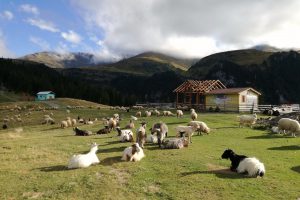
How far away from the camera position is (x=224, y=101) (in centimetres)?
7325

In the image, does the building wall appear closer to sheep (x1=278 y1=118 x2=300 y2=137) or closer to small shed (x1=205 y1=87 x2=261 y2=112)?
small shed (x1=205 y1=87 x2=261 y2=112)

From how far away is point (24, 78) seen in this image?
164875 mm

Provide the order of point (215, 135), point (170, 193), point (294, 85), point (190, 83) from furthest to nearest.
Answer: point (294, 85) → point (190, 83) → point (215, 135) → point (170, 193)

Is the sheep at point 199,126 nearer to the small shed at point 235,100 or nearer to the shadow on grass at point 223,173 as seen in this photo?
the shadow on grass at point 223,173

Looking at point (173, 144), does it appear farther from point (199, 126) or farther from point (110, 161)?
point (199, 126)

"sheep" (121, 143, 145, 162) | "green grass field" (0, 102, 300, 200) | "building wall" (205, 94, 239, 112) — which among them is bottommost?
"green grass field" (0, 102, 300, 200)

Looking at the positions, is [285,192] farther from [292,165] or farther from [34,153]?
[34,153]

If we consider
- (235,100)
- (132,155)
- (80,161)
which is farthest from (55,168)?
(235,100)

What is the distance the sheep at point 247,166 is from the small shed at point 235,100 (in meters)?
50.6

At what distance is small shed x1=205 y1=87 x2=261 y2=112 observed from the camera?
70.4m

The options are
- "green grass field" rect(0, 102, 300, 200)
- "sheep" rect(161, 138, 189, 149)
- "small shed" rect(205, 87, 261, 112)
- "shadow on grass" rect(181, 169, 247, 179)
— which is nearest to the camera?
"green grass field" rect(0, 102, 300, 200)

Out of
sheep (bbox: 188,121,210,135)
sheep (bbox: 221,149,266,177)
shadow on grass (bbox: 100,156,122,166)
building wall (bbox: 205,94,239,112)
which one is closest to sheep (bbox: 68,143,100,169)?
shadow on grass (bbox: 100,156,122,166)

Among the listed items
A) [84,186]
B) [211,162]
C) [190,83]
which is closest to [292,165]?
[211,162]

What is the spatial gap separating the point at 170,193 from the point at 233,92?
5756cm
